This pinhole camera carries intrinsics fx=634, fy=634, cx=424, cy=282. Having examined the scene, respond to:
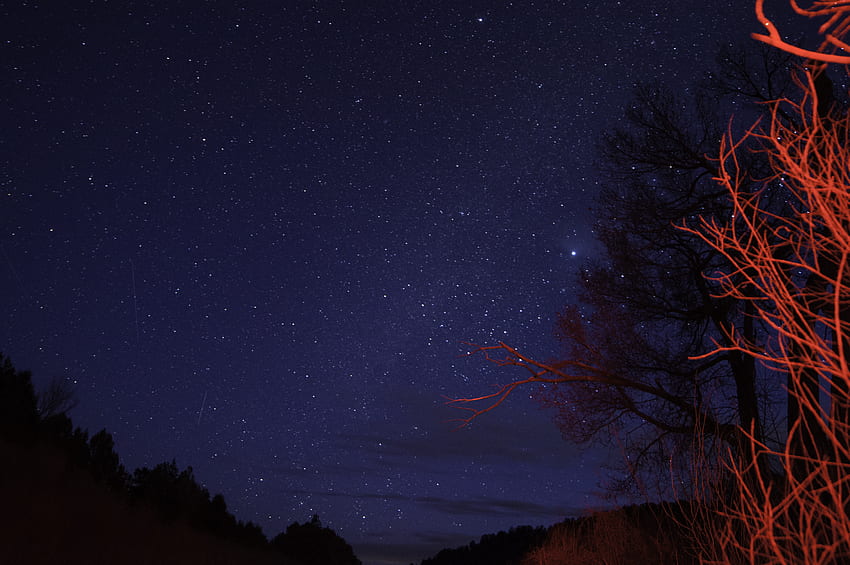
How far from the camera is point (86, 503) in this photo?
40.0ft

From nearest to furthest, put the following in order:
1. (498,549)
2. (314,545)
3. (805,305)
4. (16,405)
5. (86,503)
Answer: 1. (805,305)
2. (86,503)
3. (16,405)
4. (498,549)
5. (314,545)

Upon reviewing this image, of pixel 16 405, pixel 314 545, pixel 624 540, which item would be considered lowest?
pixel 314 545

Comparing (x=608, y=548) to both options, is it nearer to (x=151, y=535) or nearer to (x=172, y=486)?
(x=151, y=535)

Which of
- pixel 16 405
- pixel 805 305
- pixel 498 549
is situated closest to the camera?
pixel 805 305

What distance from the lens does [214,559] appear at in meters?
15.5

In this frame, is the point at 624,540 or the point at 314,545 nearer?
the point at 624,540

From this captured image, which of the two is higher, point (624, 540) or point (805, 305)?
point (805, 305)

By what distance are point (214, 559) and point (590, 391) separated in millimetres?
10334

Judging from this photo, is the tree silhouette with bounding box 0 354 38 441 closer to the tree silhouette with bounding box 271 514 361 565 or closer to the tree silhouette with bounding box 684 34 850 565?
the tree silhouette with bounding box 684 34 850 565

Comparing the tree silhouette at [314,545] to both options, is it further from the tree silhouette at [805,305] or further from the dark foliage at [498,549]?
the tree silhouette at [805,305]

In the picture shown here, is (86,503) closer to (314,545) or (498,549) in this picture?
(498,549)

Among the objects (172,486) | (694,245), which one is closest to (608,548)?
(694,245)

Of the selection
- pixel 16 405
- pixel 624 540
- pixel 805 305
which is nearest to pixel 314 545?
pixel 16 405

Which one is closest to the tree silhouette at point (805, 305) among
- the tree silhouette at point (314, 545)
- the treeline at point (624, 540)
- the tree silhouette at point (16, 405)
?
the treeline at point (624, 540)
